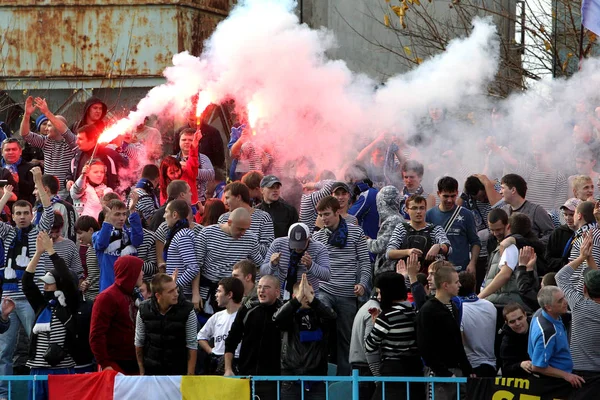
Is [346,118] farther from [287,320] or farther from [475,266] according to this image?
[287,320]

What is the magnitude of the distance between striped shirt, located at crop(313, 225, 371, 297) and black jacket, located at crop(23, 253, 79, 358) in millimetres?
2296

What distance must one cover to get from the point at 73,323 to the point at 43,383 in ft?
3.90

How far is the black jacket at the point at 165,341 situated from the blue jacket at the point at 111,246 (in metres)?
1.61

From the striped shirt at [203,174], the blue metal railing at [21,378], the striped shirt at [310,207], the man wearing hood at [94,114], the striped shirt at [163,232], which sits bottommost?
the blue metal railing at [21,378]

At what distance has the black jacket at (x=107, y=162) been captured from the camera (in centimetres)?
1411

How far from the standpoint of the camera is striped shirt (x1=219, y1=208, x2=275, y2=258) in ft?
38.1

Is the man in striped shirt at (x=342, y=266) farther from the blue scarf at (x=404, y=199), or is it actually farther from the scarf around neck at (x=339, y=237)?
the blue scarf at (x=404, y=199)

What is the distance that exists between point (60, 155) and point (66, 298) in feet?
15.2

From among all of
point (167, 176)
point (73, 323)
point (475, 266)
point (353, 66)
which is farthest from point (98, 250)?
point (353, 66)

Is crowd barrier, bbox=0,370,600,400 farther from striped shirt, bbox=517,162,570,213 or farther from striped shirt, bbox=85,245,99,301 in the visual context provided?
striped shirt, bbox=517,162,570,213

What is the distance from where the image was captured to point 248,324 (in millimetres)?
9789

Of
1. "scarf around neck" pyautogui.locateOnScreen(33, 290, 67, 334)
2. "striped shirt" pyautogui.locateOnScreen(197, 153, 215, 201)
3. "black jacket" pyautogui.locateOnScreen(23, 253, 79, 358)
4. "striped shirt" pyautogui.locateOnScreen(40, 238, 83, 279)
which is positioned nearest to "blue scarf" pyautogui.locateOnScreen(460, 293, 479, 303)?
"black jacket" pyautogui.locateOnScreen(23, 253, 79, 358)

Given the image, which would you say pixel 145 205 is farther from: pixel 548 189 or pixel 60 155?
pixel 548 189

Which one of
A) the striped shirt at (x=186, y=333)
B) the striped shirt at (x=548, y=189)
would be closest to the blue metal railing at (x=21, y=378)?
the striped shirt at (x=186, y=333)
